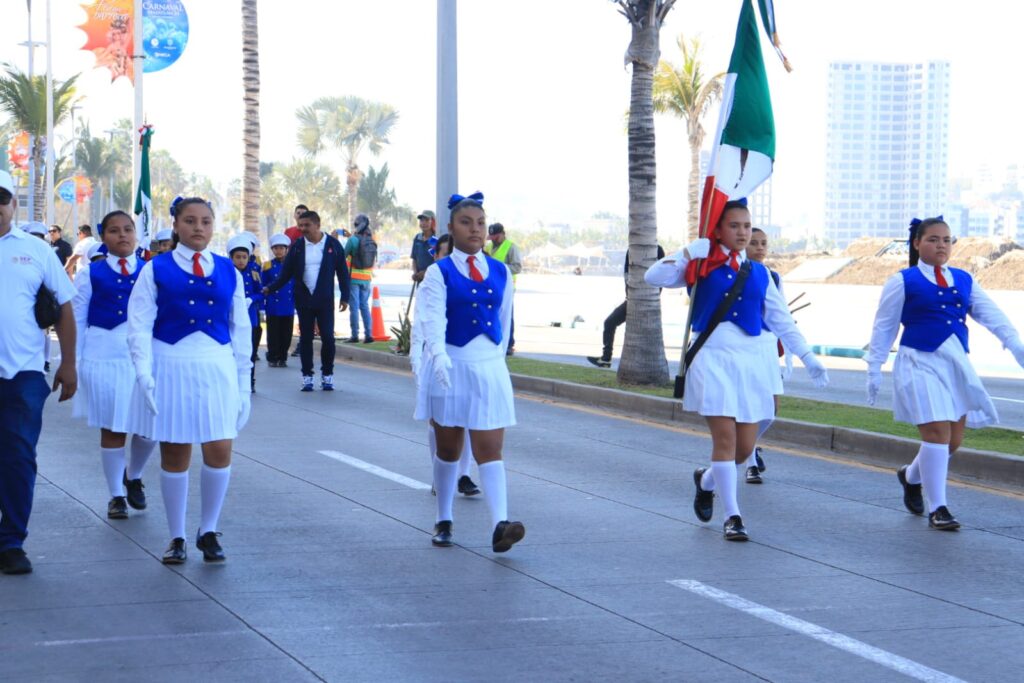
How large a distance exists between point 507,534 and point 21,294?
108 inches

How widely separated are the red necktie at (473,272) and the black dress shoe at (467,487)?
239cm

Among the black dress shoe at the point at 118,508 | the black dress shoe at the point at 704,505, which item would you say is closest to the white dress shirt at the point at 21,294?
the black dress shoe at the point at 118,508

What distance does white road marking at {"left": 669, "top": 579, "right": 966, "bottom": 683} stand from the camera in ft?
18.6

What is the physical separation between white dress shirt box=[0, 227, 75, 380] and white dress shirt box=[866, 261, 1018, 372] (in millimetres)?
4822

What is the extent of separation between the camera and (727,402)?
8398 millimetres

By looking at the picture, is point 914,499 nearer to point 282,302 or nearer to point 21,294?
point 21,294

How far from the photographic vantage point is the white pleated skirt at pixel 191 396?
24.0 ft

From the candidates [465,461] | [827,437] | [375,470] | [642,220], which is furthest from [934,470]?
[642,220]

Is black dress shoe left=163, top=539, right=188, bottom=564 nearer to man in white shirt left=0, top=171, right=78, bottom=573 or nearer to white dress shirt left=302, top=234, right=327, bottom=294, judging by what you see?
man in white shirt left=0, top=171, right=78, bottom=573

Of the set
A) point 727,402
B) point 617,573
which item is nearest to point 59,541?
point 617,573

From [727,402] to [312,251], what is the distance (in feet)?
33.6

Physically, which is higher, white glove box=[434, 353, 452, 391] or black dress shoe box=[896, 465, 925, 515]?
white glove box=[434, 353, 452, 391]

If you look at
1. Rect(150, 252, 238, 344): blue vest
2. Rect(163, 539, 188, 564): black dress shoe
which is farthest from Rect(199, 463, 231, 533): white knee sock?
Rect(150, 252, 238, 344): blue vest

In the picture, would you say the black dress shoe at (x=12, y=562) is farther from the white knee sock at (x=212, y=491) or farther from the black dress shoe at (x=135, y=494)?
the black dress shoe at (x=135, y=494)
